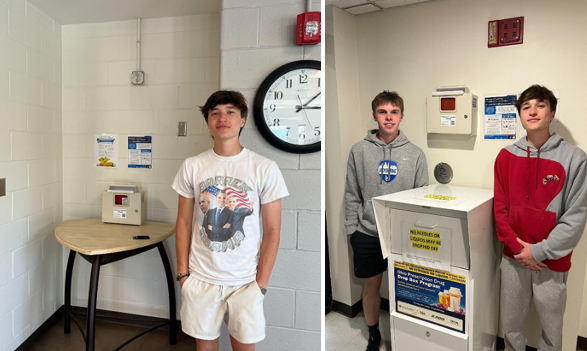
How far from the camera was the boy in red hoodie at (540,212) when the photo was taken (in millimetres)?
392

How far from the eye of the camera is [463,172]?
0.44 m

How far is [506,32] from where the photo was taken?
397mm

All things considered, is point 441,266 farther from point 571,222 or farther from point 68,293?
point 68,293

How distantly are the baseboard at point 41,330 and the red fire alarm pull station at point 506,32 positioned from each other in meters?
2.38

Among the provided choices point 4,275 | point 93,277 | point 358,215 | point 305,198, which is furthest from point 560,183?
point 4,275

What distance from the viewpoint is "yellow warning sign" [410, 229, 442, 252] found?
446 mm

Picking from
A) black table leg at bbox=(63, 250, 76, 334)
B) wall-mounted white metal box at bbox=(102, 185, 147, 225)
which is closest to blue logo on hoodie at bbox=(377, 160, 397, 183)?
wall-mounted white metal box at bbox=(102, 185, 147, 225)

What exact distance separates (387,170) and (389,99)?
0.09m

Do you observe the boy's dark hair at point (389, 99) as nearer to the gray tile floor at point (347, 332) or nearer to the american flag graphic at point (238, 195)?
the gray tile floor at point (347, 332)

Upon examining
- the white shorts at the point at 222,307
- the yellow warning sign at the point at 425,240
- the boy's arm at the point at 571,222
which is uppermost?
the boy's arm at the point at 571,222

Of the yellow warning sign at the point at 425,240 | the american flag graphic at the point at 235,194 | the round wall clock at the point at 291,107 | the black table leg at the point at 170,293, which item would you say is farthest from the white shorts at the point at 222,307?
the yellow warning sign at the point at 425,240

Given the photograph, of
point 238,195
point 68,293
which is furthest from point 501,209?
point 68,293

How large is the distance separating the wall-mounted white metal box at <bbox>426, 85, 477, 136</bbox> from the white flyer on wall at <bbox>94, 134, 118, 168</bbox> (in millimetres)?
1983

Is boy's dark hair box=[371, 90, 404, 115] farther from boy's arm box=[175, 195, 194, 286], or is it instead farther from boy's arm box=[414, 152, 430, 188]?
boy's arm box=[175, 195, 194, 286]
